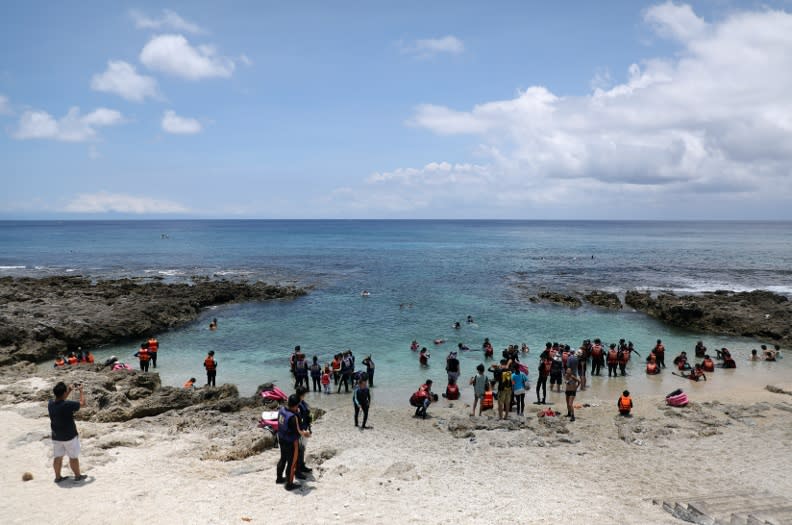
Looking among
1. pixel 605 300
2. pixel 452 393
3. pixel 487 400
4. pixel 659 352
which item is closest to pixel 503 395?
pixel 487 400

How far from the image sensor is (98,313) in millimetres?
27266

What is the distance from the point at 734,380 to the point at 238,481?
64.9 feet

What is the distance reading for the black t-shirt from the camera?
8477mm

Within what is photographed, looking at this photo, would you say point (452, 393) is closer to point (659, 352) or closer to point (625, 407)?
point (625, 407)

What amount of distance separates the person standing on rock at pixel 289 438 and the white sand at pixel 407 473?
0.31m

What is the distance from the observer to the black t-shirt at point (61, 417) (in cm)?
848

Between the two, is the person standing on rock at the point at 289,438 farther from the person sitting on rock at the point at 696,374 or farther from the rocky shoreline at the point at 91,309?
the rocky shoreline at the point at 91,309

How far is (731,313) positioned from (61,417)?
112 ft

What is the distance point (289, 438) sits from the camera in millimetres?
8852

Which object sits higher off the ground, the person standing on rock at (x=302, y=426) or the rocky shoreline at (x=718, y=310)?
the person standing on rock at (x=302, y=426)

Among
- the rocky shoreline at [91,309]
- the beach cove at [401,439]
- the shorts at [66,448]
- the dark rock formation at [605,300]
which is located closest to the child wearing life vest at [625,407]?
the beach cove at [401,439]

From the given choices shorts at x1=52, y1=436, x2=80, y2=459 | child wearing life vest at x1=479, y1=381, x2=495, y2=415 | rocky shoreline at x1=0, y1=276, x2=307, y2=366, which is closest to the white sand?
shorts at x1=52, y1=436, x2=80, y2=459

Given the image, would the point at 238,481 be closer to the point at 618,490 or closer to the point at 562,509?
the point at 562,509

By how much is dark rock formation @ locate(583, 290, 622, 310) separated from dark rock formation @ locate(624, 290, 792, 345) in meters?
1.25
